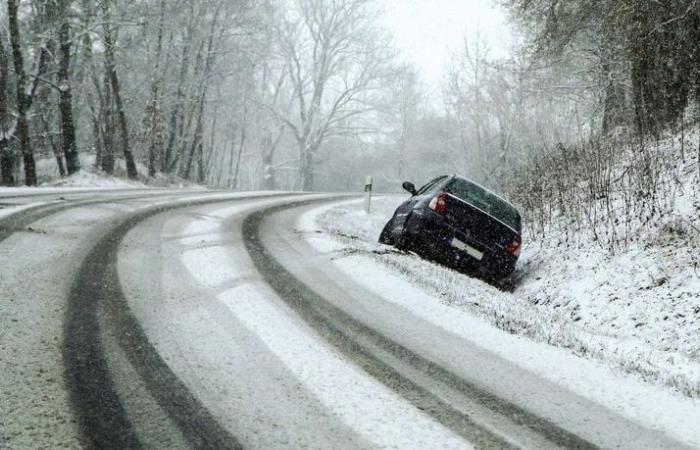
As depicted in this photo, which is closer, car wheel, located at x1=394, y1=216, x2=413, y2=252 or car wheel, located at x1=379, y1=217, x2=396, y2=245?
car wheel, located at x1=394, y1=216, x2=413, y2=252

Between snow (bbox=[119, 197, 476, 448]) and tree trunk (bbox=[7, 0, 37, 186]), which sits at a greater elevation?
tree trunk (bbox=[7, 0, 37, 186])

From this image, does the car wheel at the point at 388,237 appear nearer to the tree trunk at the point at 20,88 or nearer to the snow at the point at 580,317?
the snow at the point at 580,317

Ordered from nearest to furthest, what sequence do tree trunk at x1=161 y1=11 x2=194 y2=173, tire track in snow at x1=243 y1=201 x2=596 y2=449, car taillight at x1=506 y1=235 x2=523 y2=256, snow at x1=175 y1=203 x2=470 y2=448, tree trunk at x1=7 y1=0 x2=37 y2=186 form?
snow at x1=175 y1=203 x2=470 y2=448
tire track in snow at x1=243 y1=201 x2=596 y2=449
car taillight at x1=506 y1=235 x2=523 y2=256
tree trunk at x1=7 y1=0 x2=37 y2=186
tree trunk at x1=161 y1=11 x2=194 y2=173

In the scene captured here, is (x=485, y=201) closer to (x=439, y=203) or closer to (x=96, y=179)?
(x=439, y=203)

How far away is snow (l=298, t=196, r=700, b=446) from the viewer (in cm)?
349

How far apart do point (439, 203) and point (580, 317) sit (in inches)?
96.9

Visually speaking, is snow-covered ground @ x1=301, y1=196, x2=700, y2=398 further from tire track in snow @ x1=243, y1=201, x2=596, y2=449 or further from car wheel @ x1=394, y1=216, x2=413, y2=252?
tire track in snow @ x1=243, y1=201, x2=596, y2=449

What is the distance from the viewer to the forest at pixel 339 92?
9953mm

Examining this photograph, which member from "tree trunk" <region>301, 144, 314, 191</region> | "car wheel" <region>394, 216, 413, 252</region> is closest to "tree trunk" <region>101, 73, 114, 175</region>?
"tree trunk" <region>301, 144, 314, 191</region>

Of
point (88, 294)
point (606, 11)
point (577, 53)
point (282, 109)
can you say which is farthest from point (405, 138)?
point (88, 294)

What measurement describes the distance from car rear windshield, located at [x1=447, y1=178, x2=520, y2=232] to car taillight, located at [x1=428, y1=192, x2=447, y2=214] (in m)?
0.26

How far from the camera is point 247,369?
10.5 ft

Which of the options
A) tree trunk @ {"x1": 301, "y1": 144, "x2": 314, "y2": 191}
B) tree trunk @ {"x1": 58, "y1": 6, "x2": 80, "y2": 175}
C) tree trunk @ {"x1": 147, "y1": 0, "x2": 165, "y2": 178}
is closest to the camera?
tree trunk @ {"x1": 58, "y1": 6, "x2": 80, "y2": 175}

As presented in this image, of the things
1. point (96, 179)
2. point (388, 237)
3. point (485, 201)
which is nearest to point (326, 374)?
point (485, 201)
